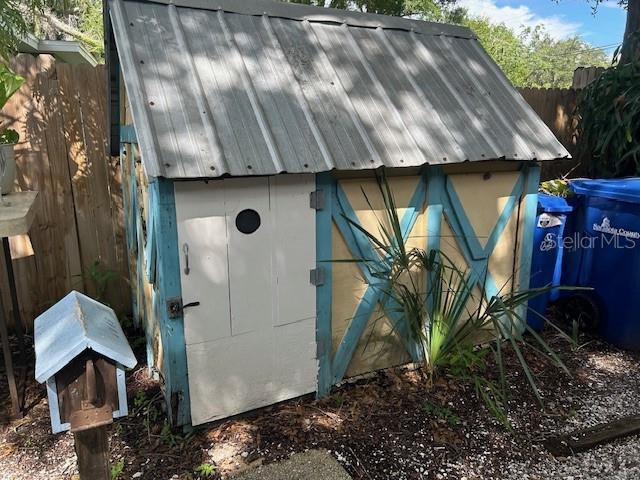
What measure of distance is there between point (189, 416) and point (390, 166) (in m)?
1.89

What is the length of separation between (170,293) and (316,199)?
3.23ft

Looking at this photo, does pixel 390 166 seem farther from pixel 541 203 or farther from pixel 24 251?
pixel 24 251

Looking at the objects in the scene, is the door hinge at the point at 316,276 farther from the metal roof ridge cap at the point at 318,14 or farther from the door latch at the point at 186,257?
the metal roof ridge cap at the point at 318,14

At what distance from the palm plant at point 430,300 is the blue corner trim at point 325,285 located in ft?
0.56

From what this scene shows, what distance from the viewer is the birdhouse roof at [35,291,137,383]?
135 centimetres

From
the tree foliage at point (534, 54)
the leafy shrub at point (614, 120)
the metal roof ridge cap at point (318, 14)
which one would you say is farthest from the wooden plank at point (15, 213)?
the tree foliage at point (534, 54)

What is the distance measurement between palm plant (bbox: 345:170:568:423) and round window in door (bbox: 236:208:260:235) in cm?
59

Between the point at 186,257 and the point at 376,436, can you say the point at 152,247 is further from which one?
the point at 376,436

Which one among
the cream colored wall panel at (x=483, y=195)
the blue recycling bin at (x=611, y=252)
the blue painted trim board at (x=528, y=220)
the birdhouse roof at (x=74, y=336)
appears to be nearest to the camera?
the birdhouse roof at (x=74, y=336)

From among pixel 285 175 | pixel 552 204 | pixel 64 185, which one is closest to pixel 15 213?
pixel 64 185

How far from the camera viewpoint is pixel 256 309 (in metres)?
2.81

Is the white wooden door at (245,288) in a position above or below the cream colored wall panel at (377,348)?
above

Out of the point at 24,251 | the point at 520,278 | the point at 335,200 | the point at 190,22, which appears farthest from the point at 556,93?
the point at 24,251

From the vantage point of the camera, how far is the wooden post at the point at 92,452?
1.44 m
